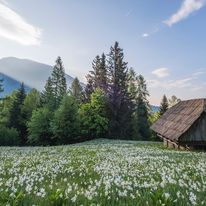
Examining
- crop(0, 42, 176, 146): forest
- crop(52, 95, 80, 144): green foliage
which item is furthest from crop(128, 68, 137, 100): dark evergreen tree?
crop(52, 95, 80, 144): green foliage

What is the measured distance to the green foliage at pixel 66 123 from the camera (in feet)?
186

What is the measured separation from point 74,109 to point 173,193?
2101 inches

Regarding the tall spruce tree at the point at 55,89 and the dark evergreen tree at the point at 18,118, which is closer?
the dark evergreen tree at the point at 18,118

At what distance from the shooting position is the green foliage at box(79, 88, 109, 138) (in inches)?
2398

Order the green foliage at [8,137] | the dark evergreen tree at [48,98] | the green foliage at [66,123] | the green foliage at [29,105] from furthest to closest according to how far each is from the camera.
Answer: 1. the green foliage at [29,105]
2. the dark evergreen tree at [48,98]
3. the green foliage at [8,137]
4. the green foliage at [66,123]

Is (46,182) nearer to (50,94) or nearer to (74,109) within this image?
(74,109)

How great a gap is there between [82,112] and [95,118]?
118 inches

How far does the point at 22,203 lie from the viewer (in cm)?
501

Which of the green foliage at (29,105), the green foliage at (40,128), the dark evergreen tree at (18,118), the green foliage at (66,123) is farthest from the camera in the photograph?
the green foliage at (29,105)

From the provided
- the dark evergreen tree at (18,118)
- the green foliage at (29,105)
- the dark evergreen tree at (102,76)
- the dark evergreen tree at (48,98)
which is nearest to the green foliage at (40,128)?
the dark evergreen tree at (48,98)

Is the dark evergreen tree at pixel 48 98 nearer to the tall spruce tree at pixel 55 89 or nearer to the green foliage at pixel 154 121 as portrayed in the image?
the tall spruce tree at pixel 55 89

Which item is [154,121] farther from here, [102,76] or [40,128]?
[40,128]

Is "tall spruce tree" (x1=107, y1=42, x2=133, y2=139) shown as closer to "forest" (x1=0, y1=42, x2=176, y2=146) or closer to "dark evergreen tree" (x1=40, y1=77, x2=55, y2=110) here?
"forest" (x1=0, y1=42, x2=176, y2=146)

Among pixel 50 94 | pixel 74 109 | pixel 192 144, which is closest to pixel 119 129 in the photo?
pixel 74 109
